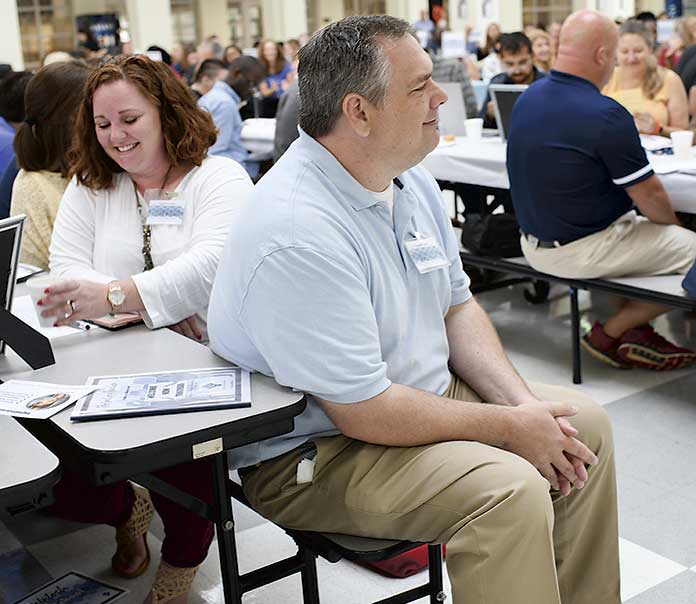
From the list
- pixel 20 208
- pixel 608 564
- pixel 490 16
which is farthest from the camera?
pixel 490 16

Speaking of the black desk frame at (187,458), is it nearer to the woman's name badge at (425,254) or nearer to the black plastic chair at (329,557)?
the black plastic chair at (329,557)

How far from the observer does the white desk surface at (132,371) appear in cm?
151

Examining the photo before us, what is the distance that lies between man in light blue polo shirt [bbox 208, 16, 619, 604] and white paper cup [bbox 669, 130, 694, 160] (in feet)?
7.49

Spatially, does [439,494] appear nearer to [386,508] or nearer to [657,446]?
[386,508]

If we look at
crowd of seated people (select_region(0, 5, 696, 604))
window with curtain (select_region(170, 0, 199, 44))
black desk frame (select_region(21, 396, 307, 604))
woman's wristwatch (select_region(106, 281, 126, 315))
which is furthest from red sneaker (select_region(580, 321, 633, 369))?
window with curtain (select_region(170, 0, 199, 44))

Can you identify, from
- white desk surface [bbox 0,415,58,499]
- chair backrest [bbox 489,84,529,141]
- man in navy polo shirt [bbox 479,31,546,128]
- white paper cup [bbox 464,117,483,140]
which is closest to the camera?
white desk surface [bbox 0,415,58,499]

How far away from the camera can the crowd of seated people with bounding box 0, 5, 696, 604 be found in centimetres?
164

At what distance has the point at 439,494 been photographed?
1.63 metres

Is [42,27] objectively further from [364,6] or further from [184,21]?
[364,6]

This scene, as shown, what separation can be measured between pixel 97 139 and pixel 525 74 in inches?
158

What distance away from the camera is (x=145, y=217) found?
2.43 metres

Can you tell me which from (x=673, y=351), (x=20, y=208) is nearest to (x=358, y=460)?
(x=20, y=208)

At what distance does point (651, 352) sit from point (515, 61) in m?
2.73

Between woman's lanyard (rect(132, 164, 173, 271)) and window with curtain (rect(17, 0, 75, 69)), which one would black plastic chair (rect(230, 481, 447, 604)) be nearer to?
woman's lanyard (rect(132, 164, 173, 271))
